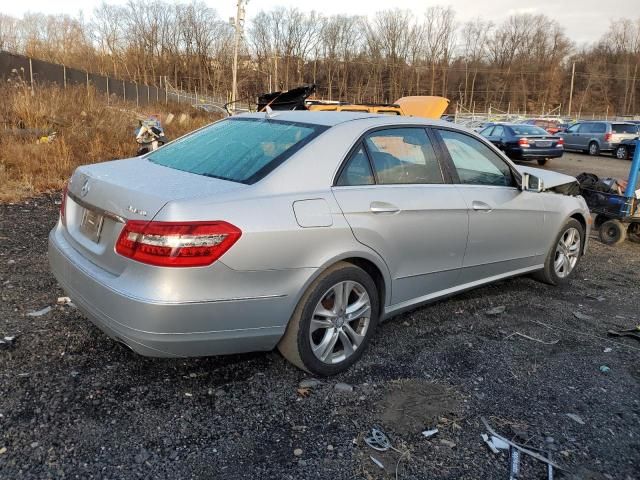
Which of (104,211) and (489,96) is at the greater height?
(489,96)

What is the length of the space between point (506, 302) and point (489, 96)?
9348cm

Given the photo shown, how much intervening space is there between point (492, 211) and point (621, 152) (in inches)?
873

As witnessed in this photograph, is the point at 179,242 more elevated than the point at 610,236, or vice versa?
the point at 179,242

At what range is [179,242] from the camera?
259cm

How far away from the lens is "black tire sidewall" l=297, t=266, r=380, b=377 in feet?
9.99

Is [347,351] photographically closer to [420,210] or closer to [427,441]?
[427,441]

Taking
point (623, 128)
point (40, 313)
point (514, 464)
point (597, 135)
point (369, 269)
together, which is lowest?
point (514, 464)

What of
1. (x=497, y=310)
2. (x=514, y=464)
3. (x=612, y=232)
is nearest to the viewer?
(x=514, y=464)

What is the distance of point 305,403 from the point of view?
119 inches

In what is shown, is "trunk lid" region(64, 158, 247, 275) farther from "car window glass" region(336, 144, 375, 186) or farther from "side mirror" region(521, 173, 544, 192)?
"side mirror" region(521, 173, 544, 192)

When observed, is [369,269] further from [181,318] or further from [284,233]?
[181,318]

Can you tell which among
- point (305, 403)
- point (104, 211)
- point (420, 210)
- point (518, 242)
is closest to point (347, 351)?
A: point (305, 403)

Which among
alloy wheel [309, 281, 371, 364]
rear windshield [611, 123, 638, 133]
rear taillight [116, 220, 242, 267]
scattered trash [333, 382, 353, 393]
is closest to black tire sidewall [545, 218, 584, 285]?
alloy wheel [309, 281, 371, 364]

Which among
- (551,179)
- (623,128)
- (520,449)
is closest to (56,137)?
(551,179)
